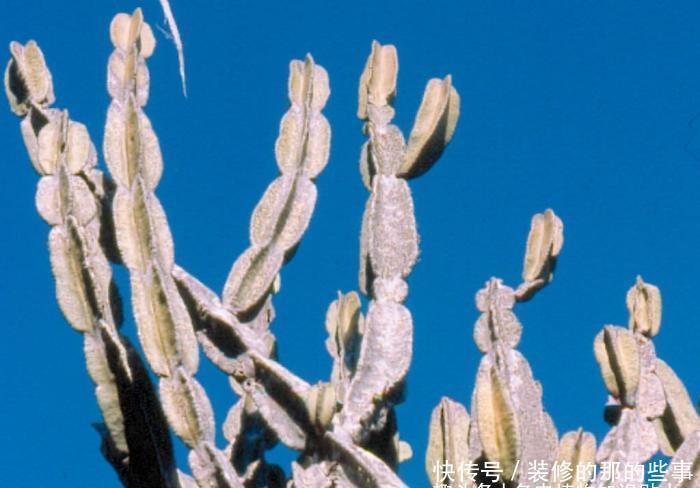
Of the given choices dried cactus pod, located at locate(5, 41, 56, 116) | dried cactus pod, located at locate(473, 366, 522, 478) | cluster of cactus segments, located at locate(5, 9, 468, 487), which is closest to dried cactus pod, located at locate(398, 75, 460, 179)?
cluster of cactus segments, located at locate(5, 9, 468, 487)

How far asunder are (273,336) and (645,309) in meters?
0.95

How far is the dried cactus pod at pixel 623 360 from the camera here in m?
2.99

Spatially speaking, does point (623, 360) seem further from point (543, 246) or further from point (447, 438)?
point (447, 438)

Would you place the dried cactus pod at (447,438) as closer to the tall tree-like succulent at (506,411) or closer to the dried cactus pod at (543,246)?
the tall tree-like succulent at (506,411)

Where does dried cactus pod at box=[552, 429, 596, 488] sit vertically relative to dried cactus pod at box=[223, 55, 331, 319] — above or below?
below

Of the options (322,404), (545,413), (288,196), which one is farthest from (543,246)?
(322,404)

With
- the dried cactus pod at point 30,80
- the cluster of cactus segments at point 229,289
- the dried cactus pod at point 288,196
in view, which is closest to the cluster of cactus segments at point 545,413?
the cluster of cactus segments at point 229,289

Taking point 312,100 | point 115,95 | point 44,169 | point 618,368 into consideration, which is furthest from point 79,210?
point 618,368

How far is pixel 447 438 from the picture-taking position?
9.62 ft

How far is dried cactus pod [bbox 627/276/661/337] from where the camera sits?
3.11m

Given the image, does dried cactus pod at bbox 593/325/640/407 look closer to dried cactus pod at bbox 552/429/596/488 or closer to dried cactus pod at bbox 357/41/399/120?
dried cactus pod at bbox 552/429/596/488

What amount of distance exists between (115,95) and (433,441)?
1.11 meters

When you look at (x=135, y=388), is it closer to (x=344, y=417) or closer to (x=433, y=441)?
(x=344, y=417)

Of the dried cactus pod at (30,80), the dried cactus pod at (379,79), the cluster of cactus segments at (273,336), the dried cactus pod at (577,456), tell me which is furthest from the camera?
the dried cactus pod at (379,79)
